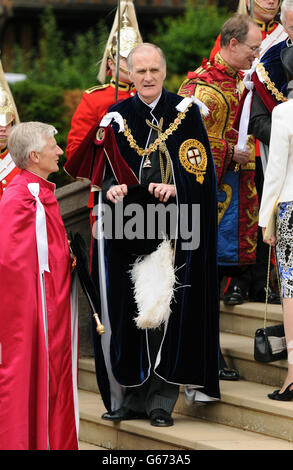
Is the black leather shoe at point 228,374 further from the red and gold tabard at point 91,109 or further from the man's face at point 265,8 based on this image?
the man's face at point 265,8

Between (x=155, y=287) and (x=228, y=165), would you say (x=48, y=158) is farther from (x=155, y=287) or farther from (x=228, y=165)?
(x=228, y=165)

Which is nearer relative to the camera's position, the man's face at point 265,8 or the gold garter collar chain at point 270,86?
the gold garter collar chain at point 270,86

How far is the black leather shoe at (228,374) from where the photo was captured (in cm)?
677

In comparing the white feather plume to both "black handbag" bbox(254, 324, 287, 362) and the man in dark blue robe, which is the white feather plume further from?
"black handbag" bbox(254, 324, 287, 362)

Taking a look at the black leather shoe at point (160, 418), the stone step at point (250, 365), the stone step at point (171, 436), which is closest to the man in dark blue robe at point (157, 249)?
the black leather shoe at point (160, 418)

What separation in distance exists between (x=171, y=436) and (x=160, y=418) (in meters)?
0.20

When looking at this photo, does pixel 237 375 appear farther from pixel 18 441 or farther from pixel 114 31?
pixel 114 31

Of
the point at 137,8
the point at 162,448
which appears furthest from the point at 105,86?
the point at 137,8

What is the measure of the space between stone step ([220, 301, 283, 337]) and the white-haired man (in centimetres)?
165

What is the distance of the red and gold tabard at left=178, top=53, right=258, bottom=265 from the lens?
6895 millimetres

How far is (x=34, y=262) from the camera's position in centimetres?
570

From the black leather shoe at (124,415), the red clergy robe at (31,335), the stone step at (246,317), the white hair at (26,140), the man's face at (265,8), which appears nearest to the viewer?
the red clergy robe at (31,335)

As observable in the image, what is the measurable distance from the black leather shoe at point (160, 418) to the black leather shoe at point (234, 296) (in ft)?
4.37

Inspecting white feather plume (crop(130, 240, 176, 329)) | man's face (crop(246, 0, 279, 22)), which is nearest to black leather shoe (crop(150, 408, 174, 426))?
white feather plume (crop(130, 240, 176, 329))
